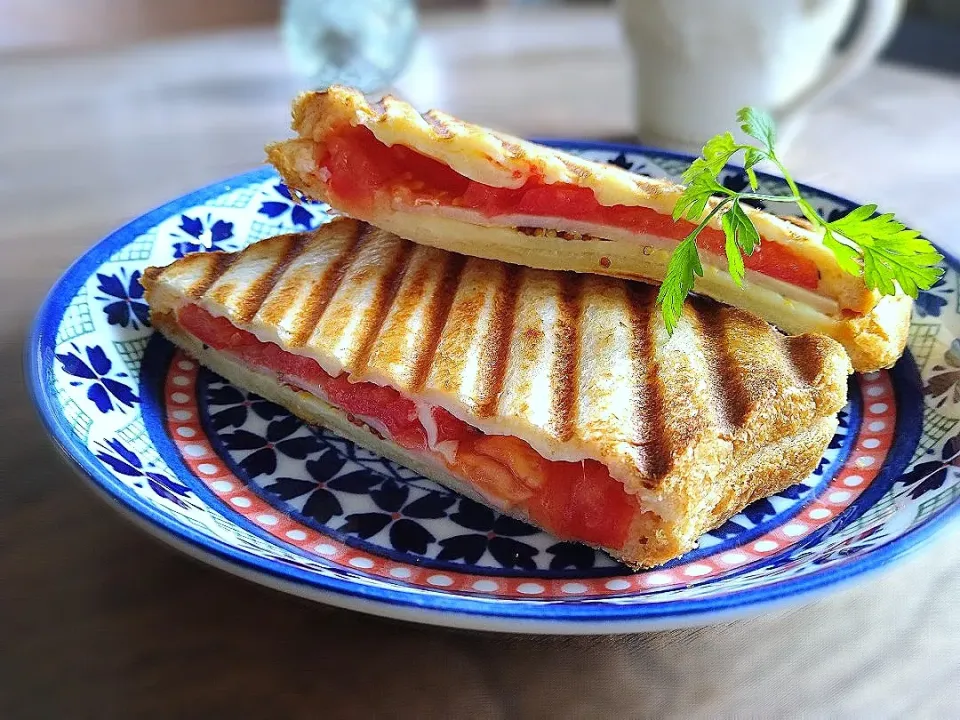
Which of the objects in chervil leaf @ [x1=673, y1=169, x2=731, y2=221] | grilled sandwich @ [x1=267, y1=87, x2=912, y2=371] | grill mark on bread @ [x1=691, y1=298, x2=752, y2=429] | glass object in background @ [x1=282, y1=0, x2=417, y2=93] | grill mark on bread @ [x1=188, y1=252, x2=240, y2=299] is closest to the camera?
grill mark on bread @ [x1=691, y1=298, x2=752, y2=429]

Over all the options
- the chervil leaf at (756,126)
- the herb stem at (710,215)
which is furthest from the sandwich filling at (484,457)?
the chervil leaf at (756,126)

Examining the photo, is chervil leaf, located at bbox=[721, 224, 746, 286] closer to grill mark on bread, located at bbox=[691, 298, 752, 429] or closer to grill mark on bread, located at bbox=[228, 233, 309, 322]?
grill mark on bread, located at bbox=[691, 298, 752, 429]

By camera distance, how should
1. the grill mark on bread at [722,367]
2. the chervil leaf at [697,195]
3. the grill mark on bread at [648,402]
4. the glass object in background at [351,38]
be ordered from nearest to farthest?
the grill mark on bread at [648,402] → the grill mark on bread at [722,367] → the chervil leaf at [697,195] → the glass object in background at [351,38]

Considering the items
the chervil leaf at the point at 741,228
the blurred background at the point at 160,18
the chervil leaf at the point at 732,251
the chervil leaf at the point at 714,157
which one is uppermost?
the chervil leaf at the point at 714,157

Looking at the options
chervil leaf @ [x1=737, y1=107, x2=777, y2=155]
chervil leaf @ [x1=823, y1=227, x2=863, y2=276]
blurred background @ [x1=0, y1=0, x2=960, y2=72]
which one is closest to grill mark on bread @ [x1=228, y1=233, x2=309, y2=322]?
chervil leaf @ [x1=737, y1=107, x2=777, y2=155]

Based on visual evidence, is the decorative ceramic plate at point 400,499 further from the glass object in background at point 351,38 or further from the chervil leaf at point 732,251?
the glass object in background at point 351,38

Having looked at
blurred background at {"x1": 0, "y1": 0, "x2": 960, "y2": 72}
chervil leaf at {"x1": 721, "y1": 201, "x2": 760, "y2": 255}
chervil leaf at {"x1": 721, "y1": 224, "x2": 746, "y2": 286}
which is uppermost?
chervil leaf at {"x1": 721, "y1": 201, "x2": 760, "y2": 255}

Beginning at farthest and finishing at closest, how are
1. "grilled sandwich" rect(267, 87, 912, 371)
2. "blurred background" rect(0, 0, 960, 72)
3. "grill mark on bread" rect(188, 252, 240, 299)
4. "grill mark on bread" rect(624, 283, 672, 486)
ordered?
"blurred background" rect(0, 0, 960, 72) < "grill mark on bread" rect(188, 252, 240, 299) < "grilled sandwich" rect(267, 87, 912, 371) < "grill mark on bread" rect(624, 283, 672, 486)

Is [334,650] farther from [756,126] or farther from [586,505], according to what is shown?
[756,126]
